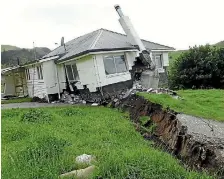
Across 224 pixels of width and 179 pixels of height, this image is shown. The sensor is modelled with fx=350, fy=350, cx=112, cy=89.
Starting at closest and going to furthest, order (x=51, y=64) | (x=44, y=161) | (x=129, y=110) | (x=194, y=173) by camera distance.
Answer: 1. (x=194, y=173)
2. (x=44, y=161)
3. (x=129, y=110)
4. (x=51, y=64)

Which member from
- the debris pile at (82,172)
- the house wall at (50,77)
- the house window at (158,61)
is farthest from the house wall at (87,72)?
the debris pile at (82,172)

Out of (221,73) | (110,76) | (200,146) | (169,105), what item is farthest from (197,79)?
(200,146)

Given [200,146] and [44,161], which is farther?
[200,146]

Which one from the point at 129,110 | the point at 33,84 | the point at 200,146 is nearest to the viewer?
the point at 200,146

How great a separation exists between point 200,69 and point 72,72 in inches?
423

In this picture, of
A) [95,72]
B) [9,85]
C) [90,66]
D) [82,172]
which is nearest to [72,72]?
[90,66]

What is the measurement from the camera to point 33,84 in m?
27.3

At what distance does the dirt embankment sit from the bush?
12.9 meters

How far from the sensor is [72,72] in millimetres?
23547

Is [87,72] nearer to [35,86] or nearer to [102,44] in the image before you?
[102,44]

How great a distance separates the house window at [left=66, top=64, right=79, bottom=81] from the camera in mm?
23220

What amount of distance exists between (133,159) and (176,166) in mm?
955

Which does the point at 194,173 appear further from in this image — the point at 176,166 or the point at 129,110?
the point at 129,110

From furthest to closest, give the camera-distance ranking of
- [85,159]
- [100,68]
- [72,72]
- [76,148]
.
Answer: [72,72] < [100,68] < [76,148] < [85,159]
